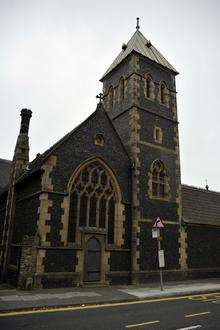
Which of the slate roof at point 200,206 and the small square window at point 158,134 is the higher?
the small square window at point 158,134

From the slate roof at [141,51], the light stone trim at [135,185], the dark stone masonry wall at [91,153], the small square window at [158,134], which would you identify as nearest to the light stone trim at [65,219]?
the dark stone masonry wall at [91,153]

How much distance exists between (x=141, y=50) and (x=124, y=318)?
20.7 m

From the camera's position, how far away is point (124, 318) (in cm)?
1001

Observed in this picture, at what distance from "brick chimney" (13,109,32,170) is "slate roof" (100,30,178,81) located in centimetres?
857

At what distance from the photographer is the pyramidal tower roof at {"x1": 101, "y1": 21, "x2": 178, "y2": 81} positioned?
82.1 ft

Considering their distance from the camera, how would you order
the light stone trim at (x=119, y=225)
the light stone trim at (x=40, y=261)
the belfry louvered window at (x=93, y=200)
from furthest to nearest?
the light stone trim at (x=119, y=225) < the belfry louvered window at (x=93, y=200) < the light stone trim at (x=40, y=261)

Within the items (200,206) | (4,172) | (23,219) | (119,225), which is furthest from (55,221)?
(4,172)

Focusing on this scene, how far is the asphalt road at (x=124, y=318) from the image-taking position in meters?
8.84

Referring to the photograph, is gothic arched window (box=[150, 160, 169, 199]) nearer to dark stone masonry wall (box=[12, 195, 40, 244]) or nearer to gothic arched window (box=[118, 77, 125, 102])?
gothic arched window (box=[118, 77, 125, 102])

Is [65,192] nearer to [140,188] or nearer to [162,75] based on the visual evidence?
[140,188]

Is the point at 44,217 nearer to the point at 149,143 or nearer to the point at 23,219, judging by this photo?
the point at 23,219

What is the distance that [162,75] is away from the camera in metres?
25.6

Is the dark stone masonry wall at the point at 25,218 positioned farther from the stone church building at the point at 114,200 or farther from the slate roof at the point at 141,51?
the slate roof at the point at 141,51

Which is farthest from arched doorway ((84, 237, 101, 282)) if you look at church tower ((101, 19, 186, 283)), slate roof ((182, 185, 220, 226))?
slate roof ((182, 185, 220, 226))
